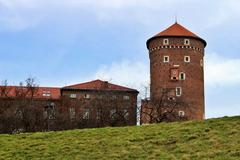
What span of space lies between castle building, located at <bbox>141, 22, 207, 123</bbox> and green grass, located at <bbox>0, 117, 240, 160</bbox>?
5662cm

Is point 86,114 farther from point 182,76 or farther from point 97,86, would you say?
point 182,76

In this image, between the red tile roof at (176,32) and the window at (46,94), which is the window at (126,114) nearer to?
the red tile roof at (176,32)

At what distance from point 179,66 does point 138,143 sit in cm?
6367

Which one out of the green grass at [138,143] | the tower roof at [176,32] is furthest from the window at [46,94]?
the green grass at [138,143]

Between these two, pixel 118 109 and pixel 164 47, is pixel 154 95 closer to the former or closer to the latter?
pixel 164 47

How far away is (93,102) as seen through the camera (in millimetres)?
71125

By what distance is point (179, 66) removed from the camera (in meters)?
83.2

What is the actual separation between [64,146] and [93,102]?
50.8m

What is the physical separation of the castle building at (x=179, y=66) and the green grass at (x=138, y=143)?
56.6 metres

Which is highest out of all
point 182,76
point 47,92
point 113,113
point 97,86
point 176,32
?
point 176,32

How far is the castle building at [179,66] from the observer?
81125mm

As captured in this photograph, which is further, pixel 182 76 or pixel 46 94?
pixel 46 94

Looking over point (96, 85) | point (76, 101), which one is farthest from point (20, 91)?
point (96, 85)

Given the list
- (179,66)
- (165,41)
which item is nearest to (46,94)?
(165,41)
